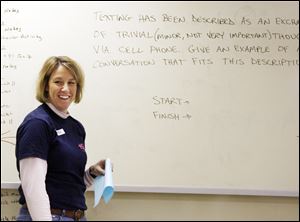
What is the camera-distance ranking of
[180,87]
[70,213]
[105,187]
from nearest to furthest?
[105,187] → [70,213] → [180,87]

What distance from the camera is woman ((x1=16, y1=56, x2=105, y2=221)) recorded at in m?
0.93

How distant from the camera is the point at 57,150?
96 centimetres

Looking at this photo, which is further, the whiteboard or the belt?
the whiteboard

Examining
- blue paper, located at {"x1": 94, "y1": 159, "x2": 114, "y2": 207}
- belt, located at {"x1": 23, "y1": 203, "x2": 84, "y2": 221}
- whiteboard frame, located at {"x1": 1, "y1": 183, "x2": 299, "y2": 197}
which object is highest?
blue paper, located at {"x1": 94, "y1": 159, "x2": 114, "y2": 207}

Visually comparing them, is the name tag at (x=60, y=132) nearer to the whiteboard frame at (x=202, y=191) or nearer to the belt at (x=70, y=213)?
the belt at (x=70, y=213)

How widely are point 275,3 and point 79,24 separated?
3.03ft

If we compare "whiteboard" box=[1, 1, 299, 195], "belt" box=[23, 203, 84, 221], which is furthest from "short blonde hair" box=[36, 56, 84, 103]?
"whiteboard" box=[1, 1, 299, 195]

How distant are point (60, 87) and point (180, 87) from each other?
0.80m

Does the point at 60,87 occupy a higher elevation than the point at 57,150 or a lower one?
higher

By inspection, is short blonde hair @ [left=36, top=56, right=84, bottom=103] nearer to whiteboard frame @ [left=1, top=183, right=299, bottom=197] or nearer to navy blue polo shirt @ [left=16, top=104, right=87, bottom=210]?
navy blue polo shirt @ [left=16, top=104, right=87, bottom=210]

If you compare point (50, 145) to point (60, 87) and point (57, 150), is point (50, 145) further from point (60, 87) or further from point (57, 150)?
point (60, 87)

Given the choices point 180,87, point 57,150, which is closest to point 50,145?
point 57,150

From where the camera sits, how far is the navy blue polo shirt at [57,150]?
940 millimetres

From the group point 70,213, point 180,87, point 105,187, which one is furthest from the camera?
point 180,87
